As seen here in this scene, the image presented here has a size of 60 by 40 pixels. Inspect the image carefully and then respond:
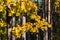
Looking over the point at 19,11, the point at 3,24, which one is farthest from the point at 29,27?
the point at 3,24

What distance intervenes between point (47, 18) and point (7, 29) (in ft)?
9.46

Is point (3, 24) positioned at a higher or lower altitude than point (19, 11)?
lower

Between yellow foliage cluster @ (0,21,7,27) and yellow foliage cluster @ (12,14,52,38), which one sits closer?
yellow foliage cluster @ (0,21,7,27)

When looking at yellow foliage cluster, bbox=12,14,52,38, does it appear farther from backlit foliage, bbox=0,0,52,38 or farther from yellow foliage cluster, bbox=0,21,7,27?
yellow foliage cluster, bbox=0,21,7,27

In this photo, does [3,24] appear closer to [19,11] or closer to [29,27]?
[19,11]

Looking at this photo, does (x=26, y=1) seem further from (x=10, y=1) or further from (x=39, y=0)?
(x=39, y=0)

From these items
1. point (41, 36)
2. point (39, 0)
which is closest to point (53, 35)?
point (41, 36)

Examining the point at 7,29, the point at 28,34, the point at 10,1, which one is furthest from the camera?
the point at 28,34

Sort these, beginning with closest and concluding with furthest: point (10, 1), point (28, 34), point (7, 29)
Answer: point (10, 1) → point (7, 29) → point (28, 34)

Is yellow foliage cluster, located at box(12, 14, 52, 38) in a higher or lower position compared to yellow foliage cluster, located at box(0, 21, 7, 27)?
lower

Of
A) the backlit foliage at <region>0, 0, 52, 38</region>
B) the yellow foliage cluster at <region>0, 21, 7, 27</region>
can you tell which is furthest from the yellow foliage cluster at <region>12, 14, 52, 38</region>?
the yellow foliage cluster at <region>0, 21, 7, 27</region>

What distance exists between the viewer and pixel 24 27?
12320 millimetres

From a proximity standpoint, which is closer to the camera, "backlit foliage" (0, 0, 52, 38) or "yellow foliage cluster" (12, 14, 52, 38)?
"backlit foliage" (0, 0, 52, 38)

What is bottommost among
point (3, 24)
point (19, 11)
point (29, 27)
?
point (29, 27)
